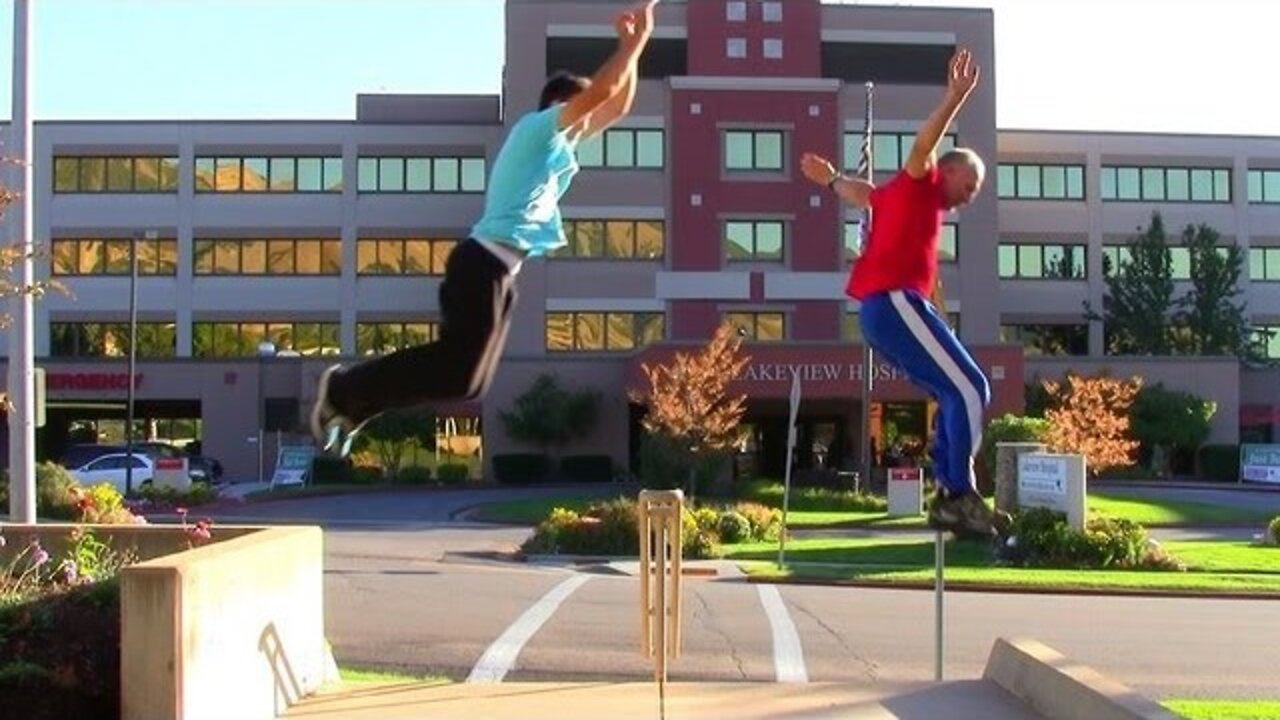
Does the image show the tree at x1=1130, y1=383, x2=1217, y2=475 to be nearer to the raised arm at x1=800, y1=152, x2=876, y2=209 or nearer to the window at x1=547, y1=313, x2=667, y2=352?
the window at x1=547, y1=313, x2=667, y2=352

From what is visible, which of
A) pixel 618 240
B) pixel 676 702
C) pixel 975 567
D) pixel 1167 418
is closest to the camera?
pixel 676 702

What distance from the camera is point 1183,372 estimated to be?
2359 inches

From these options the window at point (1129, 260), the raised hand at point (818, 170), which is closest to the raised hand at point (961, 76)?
the raised hand at point (818, 170)

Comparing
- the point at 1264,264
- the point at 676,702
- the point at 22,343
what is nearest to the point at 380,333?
the point at 1264,264

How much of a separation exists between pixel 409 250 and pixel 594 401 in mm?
8567

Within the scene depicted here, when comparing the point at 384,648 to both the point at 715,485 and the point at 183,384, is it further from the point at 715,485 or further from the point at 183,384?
the point at 183,384

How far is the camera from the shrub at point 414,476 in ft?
180

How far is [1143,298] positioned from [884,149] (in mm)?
16850

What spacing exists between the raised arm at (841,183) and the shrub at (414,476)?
156 ft

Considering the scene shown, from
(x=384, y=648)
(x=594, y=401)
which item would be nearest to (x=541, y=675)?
(x=384, y=648)

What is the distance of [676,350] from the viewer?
50.6 meters

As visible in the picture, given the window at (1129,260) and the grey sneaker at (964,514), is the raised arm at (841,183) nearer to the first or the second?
the grey sneaker at (964,514)

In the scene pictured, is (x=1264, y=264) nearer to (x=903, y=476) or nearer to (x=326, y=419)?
(x=903, y=476)

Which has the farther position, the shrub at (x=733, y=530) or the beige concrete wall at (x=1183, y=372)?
the beige concrete wall at (x=1183, y=372)
